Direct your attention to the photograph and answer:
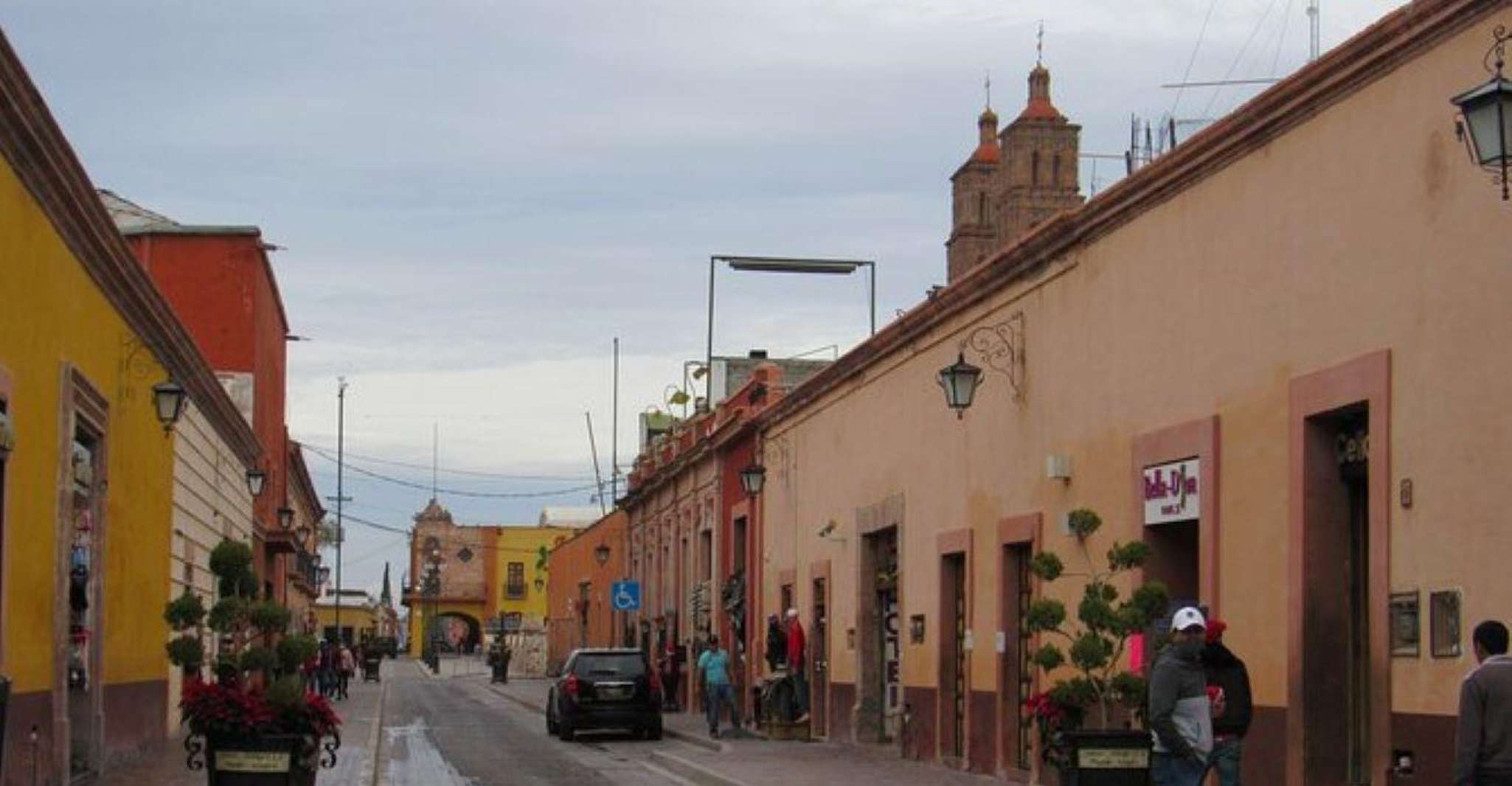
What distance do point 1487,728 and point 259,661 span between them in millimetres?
9584

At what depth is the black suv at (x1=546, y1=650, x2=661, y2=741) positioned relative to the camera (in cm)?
3466

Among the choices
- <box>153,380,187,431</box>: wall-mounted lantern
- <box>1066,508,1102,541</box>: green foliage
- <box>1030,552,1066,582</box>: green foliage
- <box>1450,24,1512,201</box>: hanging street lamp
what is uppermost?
<box>1450,24,1512,201</box>: hanging street lamp

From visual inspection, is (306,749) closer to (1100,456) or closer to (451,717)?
(1100,456)

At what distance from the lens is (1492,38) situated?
42.2 ft

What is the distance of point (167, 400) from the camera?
24.2 meters

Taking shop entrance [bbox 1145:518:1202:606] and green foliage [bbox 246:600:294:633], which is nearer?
green foliage [bbox 246:600:294:633]

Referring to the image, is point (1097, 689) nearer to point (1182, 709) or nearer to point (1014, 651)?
point (1182, 709)

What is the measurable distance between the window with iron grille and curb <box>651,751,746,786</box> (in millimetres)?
93335

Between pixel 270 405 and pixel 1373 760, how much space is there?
38.1 meters

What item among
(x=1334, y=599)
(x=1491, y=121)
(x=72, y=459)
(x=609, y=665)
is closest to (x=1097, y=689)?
(x=1334, y=599)

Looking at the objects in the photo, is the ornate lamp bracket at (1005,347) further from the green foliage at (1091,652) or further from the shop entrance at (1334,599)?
the shop entrance at (1334,599)

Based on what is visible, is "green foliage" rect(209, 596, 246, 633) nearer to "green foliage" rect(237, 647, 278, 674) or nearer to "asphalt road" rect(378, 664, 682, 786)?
"green foliage" rect(237, 647, 278, 674)

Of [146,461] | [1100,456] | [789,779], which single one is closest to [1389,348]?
[1100,456]

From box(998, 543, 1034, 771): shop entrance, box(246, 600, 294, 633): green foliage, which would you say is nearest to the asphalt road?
box(998, 543, 1034, 771): shop entrance
